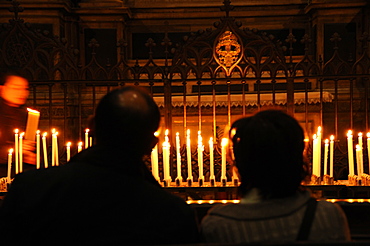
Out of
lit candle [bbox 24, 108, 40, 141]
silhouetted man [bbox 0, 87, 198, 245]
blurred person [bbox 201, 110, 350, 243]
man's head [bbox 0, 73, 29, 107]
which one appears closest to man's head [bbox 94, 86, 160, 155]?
silhouetted man [bbox 0, 87, 198, 245]

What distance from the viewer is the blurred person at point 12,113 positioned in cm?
497

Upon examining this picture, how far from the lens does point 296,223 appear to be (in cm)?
176

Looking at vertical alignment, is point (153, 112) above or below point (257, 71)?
below

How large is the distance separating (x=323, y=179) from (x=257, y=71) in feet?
4.72

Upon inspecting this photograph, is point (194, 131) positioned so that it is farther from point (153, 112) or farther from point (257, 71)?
point (153, 112)

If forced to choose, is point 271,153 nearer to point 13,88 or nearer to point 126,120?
point 126,120

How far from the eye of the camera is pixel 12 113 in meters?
5.10

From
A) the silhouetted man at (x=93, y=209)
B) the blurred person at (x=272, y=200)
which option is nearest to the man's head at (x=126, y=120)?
the silhouetted man at (x=93, y=209)

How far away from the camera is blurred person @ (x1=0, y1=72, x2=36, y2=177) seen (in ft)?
16.3

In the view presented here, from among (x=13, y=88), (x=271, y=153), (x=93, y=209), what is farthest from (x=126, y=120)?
(x=13, y=88)

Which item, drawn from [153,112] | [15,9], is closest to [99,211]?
[153,112]

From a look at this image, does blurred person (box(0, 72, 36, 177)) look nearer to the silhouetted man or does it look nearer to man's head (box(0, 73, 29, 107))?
man's head (box(0, 73, 29, 107))

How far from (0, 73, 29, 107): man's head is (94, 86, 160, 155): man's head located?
10.5ft

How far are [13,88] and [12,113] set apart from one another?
262 millimetres
